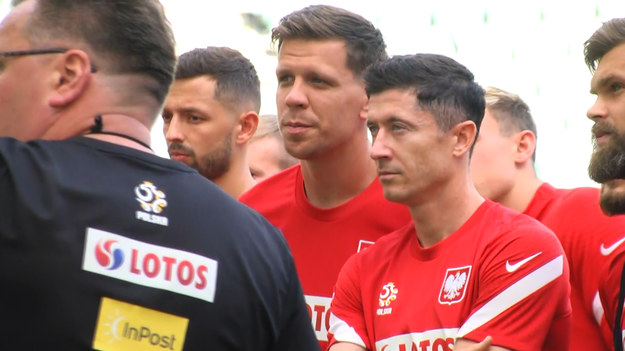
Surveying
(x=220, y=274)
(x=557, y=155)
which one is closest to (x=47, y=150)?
(x=220, y=274)

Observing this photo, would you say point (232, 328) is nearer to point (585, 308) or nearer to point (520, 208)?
point (585, 308)

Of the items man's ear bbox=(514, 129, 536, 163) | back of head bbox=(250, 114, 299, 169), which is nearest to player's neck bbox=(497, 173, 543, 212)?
man's ear bbox=(514, 129, 536, 163)

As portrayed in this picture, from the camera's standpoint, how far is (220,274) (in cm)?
319

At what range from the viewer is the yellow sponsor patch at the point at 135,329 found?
9.91 ft

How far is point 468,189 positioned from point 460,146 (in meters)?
0.18

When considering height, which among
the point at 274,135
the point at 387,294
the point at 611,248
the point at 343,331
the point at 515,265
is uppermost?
the point at 274,135

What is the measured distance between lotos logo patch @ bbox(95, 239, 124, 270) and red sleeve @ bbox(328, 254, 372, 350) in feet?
5.68

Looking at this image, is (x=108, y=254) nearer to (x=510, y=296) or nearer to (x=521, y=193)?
(x=510, y=296)

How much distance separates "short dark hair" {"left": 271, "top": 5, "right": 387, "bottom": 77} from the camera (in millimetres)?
5574

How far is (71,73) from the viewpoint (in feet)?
10.5

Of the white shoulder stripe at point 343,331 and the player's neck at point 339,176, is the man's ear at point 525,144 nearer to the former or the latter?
the player's neck at point 339,176

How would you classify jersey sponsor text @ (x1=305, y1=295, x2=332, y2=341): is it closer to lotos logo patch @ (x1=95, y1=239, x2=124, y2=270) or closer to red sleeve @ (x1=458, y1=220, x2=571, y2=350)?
red sleeve @ (x1=458, y1=220, x2=571, y2=350)

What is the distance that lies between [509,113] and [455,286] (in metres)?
2.39

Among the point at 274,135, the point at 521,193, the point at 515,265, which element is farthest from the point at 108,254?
the point at 274,135
